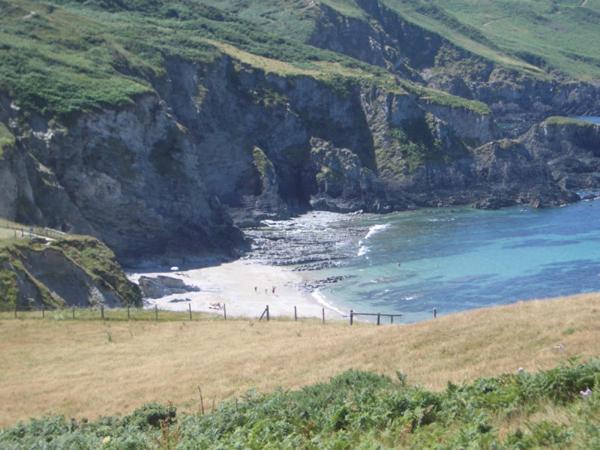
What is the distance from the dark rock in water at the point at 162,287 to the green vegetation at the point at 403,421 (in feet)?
175

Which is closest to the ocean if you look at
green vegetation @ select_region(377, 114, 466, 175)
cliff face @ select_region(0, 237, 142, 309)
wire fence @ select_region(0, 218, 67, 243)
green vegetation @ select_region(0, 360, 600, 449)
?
green vegetation @ select_region(377, 114, 466, 175)

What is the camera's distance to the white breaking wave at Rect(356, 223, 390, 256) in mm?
87500

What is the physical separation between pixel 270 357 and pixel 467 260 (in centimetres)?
5732

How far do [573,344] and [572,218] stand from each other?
87633 mm

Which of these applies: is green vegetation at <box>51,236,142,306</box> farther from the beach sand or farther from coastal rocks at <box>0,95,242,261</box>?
coastal rocks at <box>0,95,242,261</box>

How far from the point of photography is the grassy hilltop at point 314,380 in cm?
1263

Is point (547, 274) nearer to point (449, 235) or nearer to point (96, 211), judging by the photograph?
point (449, 235)

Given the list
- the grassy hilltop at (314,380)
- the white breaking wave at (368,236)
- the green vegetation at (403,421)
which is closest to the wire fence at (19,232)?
the grassy hilltop at (314,380)

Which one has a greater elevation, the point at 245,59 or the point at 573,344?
the point at 245,59

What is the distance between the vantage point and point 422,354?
2333 centimetres

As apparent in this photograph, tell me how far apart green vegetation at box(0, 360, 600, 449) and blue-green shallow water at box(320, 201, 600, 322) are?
4371 centimetres

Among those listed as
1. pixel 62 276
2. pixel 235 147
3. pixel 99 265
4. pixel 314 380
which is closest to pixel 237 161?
pixel 235 147

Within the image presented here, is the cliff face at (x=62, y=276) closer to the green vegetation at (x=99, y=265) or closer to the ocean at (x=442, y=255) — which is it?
the green vegetation at (x=99, y=265)

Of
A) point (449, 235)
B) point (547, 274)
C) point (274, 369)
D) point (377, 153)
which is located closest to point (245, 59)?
point (377, 153)
